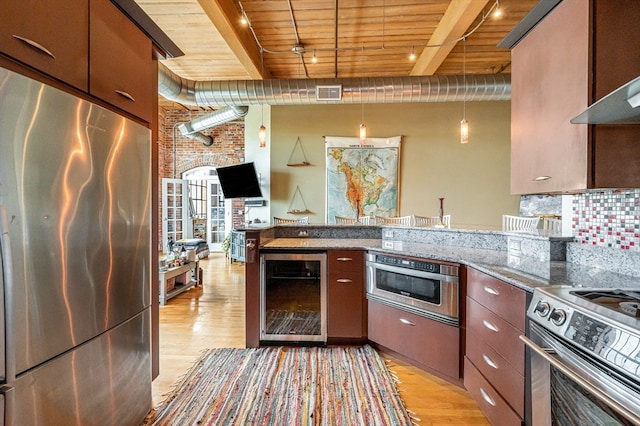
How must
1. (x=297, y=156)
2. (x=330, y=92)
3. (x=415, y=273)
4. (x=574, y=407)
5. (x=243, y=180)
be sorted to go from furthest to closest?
1. (x=243, y=180)
2. (x=297, y=156)
3. (x=330, y=92)
4. (x=415, y=273)
5. (x=574, y=407)

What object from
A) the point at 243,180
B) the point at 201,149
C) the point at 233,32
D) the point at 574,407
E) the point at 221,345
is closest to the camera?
the point at 574,407

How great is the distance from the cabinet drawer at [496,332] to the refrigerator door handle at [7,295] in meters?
2.00

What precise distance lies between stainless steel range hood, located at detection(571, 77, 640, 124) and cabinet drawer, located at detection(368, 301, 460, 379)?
4.68 ft

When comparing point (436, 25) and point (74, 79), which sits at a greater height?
point (436, 25)

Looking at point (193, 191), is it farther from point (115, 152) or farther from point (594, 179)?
point (594, 179)

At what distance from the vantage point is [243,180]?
18.9ft

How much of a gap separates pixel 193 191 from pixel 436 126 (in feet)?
19.6

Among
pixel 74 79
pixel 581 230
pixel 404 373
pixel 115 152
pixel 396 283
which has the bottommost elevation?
pixel 404 373

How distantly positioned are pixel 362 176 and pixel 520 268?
397 centimetres

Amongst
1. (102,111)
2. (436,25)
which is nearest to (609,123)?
(102,111)

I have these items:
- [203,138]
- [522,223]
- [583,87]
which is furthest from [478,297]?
[203,138]

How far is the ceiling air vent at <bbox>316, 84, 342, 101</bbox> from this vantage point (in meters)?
3.89

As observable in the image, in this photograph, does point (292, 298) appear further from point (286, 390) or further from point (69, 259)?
point (69, 259)

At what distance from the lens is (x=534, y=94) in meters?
1.60
